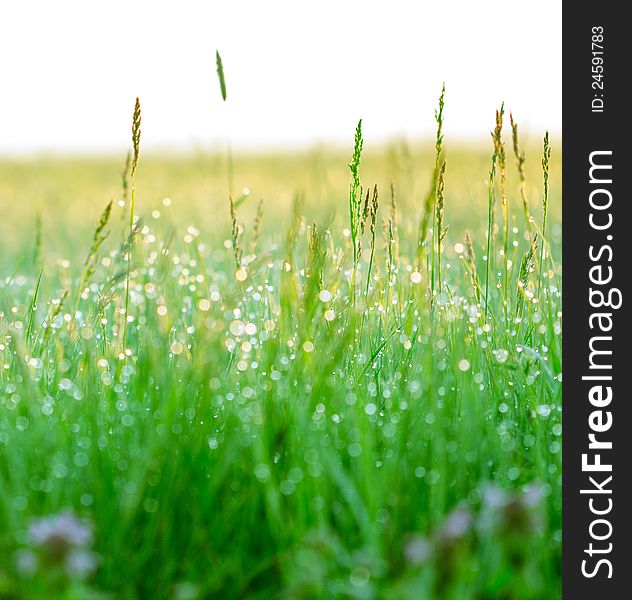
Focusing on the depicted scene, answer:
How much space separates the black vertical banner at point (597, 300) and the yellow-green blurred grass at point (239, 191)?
57cm

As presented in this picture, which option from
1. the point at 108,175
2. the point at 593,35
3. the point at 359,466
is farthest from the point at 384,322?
the point at 108,175

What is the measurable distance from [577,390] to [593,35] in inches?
33.6

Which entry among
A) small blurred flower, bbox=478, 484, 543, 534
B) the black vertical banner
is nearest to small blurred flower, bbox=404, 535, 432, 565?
small blurred flower, bbox=478, 484, 543, 534

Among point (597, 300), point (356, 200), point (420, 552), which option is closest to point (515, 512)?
point (420, 552)

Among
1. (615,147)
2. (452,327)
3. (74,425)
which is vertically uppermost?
(615,147)

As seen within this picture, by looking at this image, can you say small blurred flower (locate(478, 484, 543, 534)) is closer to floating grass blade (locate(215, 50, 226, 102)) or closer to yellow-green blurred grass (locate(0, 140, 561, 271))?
yellow-green blurred grass (locate(0, 140, 561, 271))

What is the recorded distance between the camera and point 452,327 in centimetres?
203

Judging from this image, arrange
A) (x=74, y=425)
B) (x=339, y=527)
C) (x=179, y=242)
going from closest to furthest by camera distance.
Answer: (x=339, y=527)
(x=74, y=425)
(x=179, y=242)

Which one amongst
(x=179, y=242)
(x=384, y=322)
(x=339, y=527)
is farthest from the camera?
(x=179, y=242)

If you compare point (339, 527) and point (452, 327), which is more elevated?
point (452, 327)

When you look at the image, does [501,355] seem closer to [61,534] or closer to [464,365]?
[464,365]

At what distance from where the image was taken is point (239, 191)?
27.3 feet

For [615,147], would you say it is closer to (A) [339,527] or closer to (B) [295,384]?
(B) [295,384]

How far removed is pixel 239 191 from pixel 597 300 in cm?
679
